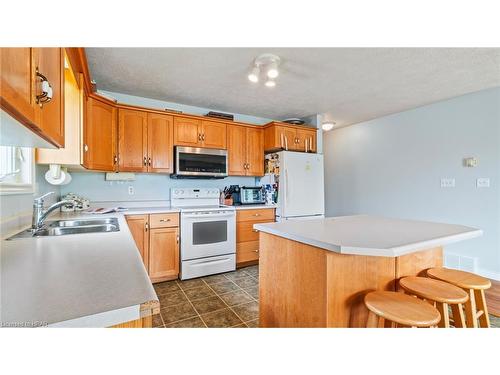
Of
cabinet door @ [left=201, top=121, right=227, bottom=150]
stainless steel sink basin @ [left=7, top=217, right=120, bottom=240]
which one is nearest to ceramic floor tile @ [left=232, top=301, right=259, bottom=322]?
stainless steel sink basin @ [left=7, top=217, right=120, bottom=240]

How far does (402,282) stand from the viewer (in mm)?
1312

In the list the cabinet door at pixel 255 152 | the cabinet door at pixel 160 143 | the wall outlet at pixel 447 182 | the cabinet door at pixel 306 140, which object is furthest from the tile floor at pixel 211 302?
the wall outlet at pixel 447 182

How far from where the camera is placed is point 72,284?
0.68 meters

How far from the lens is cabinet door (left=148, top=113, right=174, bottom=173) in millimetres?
2961

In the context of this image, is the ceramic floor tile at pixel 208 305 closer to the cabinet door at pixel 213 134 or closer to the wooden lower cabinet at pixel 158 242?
the wooden lower cabinet at pixel 158 242

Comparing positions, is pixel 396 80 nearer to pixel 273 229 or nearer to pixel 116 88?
pixel 273 229

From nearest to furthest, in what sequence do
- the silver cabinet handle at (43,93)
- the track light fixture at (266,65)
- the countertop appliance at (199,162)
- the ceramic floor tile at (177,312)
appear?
the silver cabinet handle at (43,93)
the ceramic floor tile at (177,312)
the track light fixture at (266,65)
the countertop appliance at (199,162)

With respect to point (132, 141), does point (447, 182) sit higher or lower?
lower

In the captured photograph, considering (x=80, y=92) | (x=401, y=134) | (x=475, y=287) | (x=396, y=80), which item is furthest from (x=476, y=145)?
(x=80, y=92)

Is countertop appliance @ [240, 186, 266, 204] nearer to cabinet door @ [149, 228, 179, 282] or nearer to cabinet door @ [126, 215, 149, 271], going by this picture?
cabinet door @ [149, 228, 179, 282]

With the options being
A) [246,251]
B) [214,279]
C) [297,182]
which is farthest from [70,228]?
[297,182]

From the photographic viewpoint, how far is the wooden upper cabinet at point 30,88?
536 millimetres

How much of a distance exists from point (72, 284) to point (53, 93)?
77cm

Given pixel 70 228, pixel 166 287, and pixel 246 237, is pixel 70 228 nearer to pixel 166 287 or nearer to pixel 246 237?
pixel 166 287
